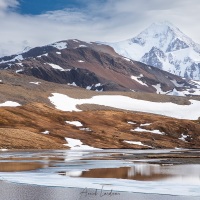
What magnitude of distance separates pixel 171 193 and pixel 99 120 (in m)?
130

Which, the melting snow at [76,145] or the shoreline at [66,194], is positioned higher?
the shoreline at [66,194]

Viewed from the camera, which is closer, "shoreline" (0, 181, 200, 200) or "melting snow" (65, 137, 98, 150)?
"shoreline" (0, 181, 200, 200)

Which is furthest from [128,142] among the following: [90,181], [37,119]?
[90,181]

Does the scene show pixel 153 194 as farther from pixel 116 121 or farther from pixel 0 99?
pixel 0 99

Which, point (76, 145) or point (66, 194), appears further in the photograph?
point (76, 145)

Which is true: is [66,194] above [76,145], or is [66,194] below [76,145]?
above

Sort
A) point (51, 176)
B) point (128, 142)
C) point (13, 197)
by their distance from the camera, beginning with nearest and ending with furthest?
point (13, 197) → point (51, 176) → point (128, 142)

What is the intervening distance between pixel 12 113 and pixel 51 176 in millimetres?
103757

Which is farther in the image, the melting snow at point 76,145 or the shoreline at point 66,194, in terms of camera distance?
the melting snow at point 76,145

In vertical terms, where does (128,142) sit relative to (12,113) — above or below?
below

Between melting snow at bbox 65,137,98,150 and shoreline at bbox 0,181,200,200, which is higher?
shoreline at bbox 0,181,200,200

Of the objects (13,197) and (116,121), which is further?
(116,121)

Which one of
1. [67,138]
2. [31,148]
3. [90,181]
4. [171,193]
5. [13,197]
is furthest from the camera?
[67,138]

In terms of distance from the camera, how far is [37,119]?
473 feet
